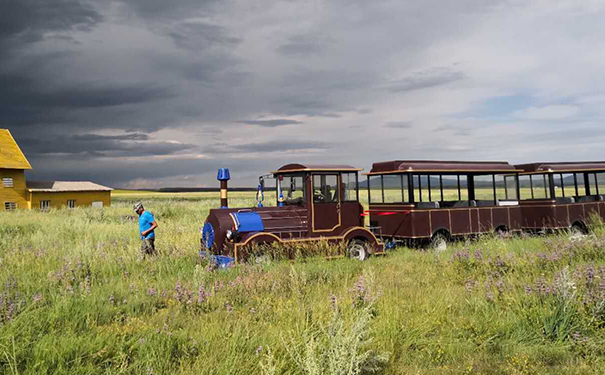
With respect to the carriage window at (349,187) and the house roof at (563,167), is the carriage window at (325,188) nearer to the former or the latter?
the carriage window at (349,187)

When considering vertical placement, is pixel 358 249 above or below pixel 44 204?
below

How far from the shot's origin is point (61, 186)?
41938 millimetres

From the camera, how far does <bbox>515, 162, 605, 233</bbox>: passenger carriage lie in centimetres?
1506

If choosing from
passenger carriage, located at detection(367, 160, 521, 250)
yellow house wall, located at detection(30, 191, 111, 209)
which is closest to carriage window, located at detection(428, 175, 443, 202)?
passenger carriage, located at detection(367, 160, 521, 250)

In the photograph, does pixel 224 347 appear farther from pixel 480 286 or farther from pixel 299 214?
pixel 299 214

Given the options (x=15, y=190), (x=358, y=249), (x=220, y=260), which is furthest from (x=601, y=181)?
(x=15, y=190)

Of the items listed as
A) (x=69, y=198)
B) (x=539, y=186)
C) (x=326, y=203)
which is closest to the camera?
(x=326, y=203)

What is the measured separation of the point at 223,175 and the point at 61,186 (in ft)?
124

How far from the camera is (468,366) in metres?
4.61

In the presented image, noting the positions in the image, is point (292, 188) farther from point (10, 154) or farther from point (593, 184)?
point (10, 154)

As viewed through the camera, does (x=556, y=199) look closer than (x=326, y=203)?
No

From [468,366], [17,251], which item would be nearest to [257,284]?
[468,366]

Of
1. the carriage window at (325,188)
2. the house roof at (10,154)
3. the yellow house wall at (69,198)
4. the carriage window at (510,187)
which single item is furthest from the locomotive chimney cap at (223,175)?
the house roof at (10,154)

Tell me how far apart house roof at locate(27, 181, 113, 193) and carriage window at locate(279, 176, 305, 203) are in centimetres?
3629
